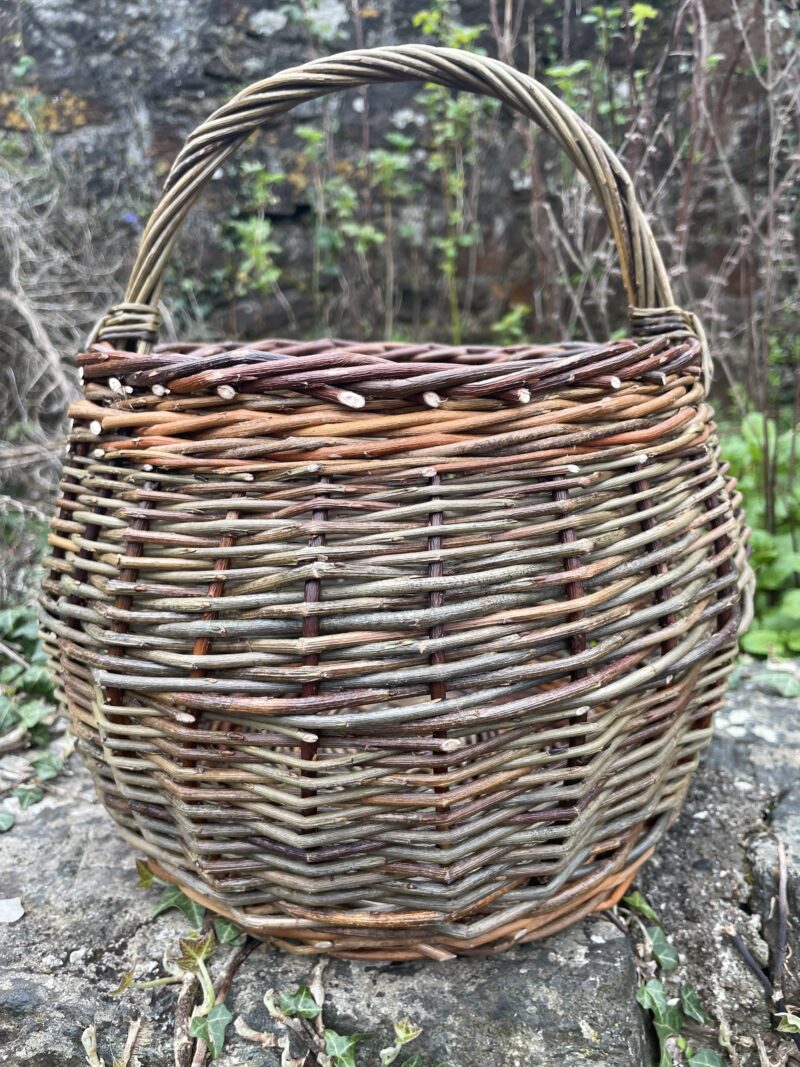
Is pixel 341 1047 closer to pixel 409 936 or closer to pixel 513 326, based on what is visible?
pixel 409 936

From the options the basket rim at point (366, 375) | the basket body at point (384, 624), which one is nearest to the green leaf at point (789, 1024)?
the basket body at point (384, 624)

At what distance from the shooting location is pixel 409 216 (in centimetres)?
246

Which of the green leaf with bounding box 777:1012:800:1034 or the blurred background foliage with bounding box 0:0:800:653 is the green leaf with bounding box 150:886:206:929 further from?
the blurred background foliage with bounding box 0:0:800:653

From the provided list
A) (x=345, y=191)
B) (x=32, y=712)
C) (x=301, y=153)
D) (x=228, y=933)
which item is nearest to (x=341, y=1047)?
(x=228, y=933)

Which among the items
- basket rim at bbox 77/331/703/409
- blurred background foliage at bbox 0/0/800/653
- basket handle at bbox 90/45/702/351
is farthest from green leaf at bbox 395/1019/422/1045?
blurred background foliage at bbox 0/0/800/653

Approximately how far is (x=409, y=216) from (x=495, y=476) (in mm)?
2090

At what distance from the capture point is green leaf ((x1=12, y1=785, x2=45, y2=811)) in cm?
102

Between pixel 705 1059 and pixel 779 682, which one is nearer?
pixel 705 1059

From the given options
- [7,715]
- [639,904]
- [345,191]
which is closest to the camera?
[639,904]

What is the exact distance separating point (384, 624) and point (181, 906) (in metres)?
0.46

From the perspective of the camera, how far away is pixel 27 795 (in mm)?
1025

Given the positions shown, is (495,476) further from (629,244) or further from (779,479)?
(779,479)

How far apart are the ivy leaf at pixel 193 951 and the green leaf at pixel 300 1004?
94 millimetres

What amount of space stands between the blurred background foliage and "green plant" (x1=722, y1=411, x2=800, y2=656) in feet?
0.73
